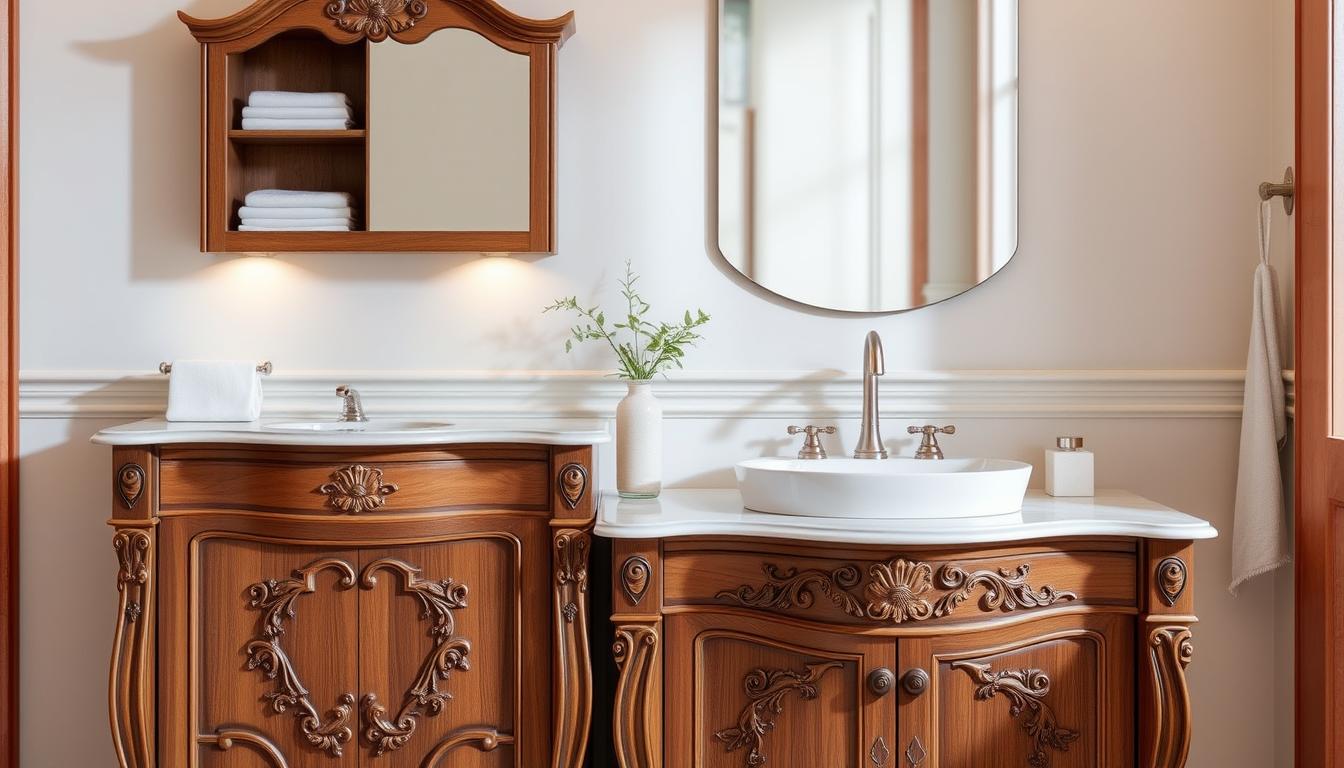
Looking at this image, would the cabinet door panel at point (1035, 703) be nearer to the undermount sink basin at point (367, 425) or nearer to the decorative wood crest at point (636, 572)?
the decorative wood crest at point (636, 572)

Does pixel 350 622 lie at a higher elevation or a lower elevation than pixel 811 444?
lower

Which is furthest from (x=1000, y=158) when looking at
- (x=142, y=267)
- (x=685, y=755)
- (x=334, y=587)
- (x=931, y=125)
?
(x=142, y=267)

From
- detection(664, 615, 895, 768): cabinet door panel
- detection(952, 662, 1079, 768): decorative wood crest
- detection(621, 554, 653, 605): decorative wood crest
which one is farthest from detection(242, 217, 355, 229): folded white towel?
detection(952, 662, 1079, 768): decorative wood crest

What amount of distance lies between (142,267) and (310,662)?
3.15ft

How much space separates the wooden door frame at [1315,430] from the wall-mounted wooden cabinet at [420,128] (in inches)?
55.3

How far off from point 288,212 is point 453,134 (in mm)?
371

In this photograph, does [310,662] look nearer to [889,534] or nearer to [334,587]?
[334,587]

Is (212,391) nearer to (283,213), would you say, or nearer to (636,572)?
(283,213)

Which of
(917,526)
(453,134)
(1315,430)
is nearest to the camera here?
(917,526)

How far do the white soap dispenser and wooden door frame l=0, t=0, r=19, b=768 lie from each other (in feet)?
7.07

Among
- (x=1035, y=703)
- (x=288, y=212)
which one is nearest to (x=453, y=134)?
(x=288, y=212)

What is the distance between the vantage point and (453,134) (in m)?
2.05

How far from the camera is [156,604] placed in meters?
1.76

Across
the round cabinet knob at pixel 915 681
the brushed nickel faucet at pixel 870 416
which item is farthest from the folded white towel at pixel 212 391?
the round cabinet knob at pixel 915 681
